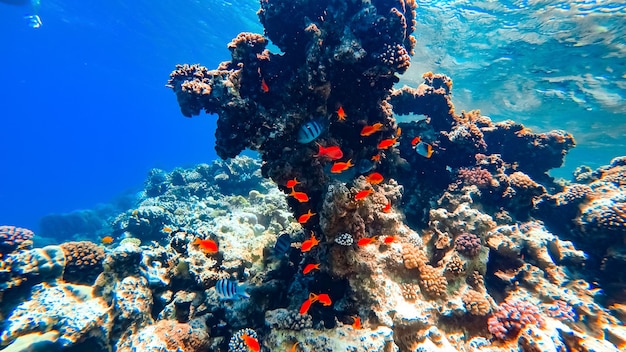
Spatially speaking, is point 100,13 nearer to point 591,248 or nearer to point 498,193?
point 498,193

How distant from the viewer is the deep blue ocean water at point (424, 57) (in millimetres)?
15812

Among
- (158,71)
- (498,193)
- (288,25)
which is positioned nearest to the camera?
(288,25)

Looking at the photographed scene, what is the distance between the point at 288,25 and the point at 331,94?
2090 millimetres

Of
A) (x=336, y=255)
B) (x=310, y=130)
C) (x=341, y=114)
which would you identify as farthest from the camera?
(x=341, y=114)

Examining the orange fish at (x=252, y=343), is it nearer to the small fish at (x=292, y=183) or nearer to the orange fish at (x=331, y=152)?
the small fish at (x=292, y=183)

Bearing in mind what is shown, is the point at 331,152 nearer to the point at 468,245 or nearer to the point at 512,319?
the point at 468,245

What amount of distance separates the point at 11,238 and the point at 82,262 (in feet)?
4.62

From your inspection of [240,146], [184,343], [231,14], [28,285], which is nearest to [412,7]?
[240,146]

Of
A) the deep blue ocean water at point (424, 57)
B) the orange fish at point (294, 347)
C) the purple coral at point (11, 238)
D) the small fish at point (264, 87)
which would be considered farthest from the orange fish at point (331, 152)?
the deep blue ocean water at point (424, 57)

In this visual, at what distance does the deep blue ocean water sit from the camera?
15.8 meters

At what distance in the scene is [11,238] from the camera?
5.98 m

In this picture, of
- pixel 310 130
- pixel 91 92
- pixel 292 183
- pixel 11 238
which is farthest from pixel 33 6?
pixel 91 92

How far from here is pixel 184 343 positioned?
4566 mm

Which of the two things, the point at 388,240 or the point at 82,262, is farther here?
the point at 82,262
